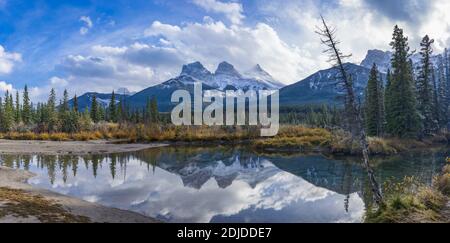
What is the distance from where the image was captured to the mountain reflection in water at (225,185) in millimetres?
16109

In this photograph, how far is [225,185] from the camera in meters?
23.6

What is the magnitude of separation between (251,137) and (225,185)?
3893 centimetres

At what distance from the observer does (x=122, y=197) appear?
1945 cm

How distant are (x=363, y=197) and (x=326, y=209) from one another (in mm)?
2851

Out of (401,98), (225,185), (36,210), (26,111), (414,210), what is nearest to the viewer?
(414,210)

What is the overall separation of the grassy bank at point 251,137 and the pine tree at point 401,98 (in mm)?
2156

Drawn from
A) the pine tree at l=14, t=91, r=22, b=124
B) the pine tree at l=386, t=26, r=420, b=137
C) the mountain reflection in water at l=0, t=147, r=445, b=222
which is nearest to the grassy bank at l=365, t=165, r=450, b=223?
the mountain reflection in water at l=0, t=147, r=445, b=222

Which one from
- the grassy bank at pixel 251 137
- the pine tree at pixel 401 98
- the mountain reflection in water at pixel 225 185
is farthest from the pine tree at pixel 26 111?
the pine tree at pixel 401 98

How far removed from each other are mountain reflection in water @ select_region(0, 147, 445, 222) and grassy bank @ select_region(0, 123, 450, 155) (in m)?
8.73

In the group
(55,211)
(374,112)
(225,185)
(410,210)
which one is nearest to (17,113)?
(374,112)

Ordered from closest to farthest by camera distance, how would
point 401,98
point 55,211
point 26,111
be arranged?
point 55,211 → point 401,98 → point 26,111

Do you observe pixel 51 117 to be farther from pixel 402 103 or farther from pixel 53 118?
pixel 402 103
